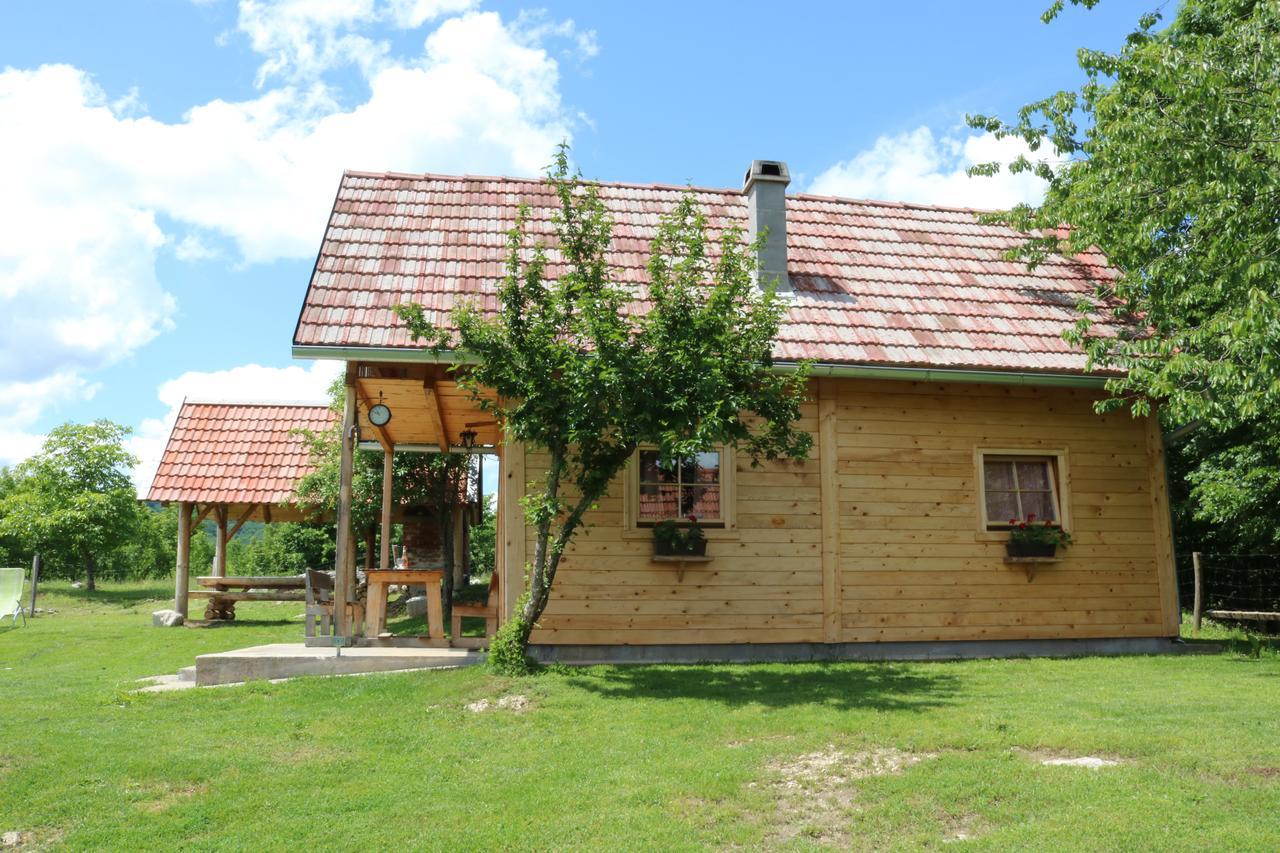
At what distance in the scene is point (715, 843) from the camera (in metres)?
4.46

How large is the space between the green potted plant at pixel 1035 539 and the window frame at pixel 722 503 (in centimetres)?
286

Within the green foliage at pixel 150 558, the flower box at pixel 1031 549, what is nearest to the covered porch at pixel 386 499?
the flower box at pixel 1031 549

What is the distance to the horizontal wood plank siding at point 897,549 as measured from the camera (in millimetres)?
9305

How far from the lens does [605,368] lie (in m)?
7.63

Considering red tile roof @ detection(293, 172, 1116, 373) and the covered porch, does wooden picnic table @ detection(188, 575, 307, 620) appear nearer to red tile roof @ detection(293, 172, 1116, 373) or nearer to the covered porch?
the covered porch

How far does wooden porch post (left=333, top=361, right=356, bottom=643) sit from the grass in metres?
1.01

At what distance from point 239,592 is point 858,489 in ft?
41.0

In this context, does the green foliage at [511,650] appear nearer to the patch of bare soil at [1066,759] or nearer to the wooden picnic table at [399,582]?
the wooden picnic table at [399,582]

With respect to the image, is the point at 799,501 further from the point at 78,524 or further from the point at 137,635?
the point at 78,524

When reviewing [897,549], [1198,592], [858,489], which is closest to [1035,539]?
[897,549]

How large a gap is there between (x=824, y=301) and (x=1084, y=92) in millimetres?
4431

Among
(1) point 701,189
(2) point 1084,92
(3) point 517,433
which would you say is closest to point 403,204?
(1) point 701,189

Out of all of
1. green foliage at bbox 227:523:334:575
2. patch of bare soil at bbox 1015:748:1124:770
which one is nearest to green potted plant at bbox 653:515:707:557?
patch of bare soil at bbox 1015:748:1124:770

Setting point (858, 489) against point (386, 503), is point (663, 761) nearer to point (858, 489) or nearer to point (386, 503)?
point (858, 489)
